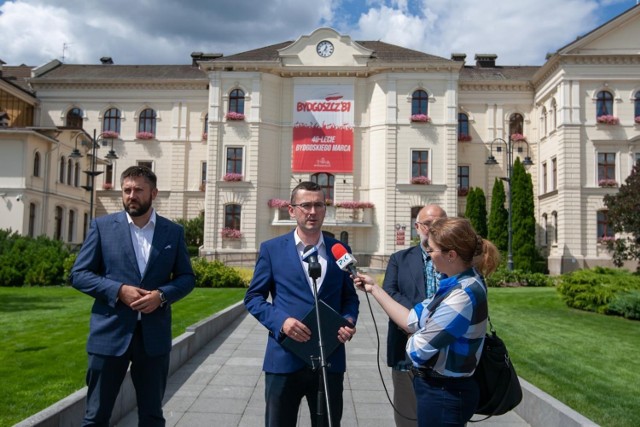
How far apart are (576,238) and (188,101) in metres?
31.5

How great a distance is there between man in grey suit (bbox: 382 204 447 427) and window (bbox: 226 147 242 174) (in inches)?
1383

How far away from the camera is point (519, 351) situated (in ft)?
31.2

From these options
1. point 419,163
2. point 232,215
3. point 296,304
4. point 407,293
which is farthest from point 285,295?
point 419,163

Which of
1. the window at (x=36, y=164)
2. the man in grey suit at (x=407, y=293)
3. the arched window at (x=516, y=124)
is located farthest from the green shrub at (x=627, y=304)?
the window at (x=36, y=164)

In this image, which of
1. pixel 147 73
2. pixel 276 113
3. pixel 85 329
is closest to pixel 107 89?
pixel 147 73

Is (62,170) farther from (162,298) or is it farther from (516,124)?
(162,298)

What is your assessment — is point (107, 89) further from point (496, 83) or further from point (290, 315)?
point (290, 315)

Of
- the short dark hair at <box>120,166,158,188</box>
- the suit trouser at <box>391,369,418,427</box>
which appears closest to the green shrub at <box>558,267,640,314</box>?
the suit trouser at <box>391,369,418,427</box>

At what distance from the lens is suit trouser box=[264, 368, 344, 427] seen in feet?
11.7

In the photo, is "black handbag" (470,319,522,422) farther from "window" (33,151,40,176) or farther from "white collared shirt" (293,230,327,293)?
"window" (33,151,40,176)

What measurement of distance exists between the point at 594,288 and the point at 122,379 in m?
15.1

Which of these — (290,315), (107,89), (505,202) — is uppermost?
(107,89)

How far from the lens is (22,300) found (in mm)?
15492

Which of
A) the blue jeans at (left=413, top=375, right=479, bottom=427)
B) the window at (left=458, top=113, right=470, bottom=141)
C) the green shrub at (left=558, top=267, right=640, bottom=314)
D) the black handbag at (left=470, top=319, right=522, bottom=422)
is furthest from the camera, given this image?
the window at (left=458, top=113, right=470, bottom=141)
